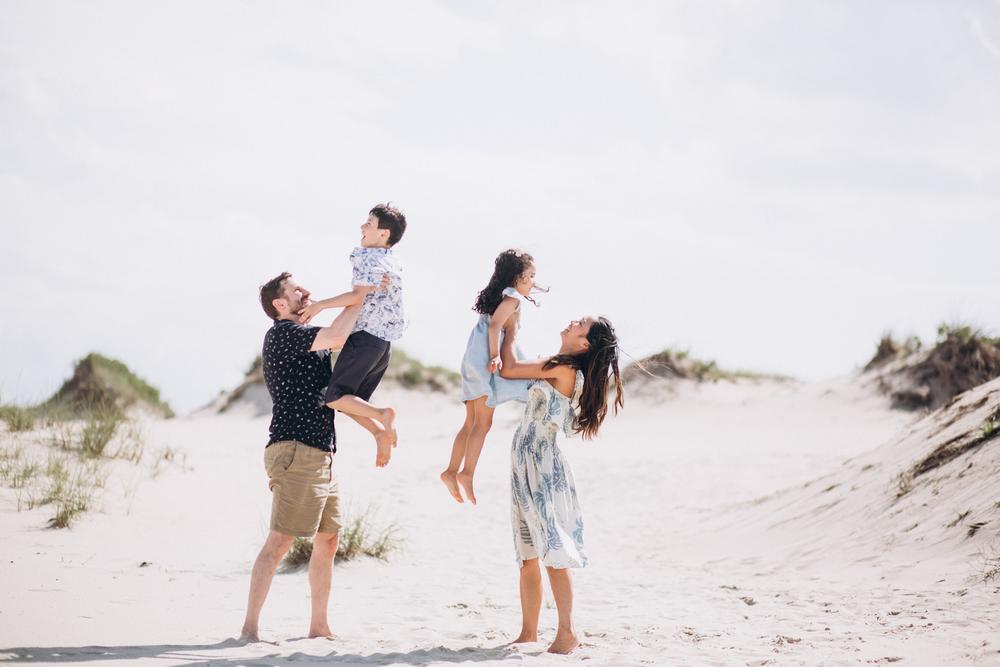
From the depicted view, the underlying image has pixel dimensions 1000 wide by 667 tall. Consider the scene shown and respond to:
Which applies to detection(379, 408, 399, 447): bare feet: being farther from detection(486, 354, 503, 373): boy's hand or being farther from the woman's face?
the woman's face

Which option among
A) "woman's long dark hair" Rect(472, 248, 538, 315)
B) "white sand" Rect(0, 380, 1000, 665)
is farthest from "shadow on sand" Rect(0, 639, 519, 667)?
"woman's long dark hair" Rect(472, 248, 538, 315)

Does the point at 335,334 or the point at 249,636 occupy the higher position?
the point at 335,334

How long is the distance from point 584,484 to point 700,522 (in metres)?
2.39

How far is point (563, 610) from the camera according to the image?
18.2 ft

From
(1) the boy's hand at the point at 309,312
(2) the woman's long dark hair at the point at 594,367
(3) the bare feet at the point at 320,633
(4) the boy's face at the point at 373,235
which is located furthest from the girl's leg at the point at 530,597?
(4) the boy's face at the point at 373,235

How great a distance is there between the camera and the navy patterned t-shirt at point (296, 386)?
536cm

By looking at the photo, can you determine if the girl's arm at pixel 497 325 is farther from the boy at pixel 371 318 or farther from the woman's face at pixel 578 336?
the boy at pixel 371 318

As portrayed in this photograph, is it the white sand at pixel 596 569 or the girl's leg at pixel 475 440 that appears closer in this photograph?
the girl's leg at pixel 475 440

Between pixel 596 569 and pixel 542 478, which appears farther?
pixel 596 569

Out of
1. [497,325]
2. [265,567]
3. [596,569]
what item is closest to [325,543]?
[265,567]

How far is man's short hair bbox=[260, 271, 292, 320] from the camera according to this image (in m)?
5.56

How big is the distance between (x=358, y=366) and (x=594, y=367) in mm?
1313

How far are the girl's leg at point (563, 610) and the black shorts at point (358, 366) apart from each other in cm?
146

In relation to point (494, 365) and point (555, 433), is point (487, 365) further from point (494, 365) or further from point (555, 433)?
point (555, 433)
